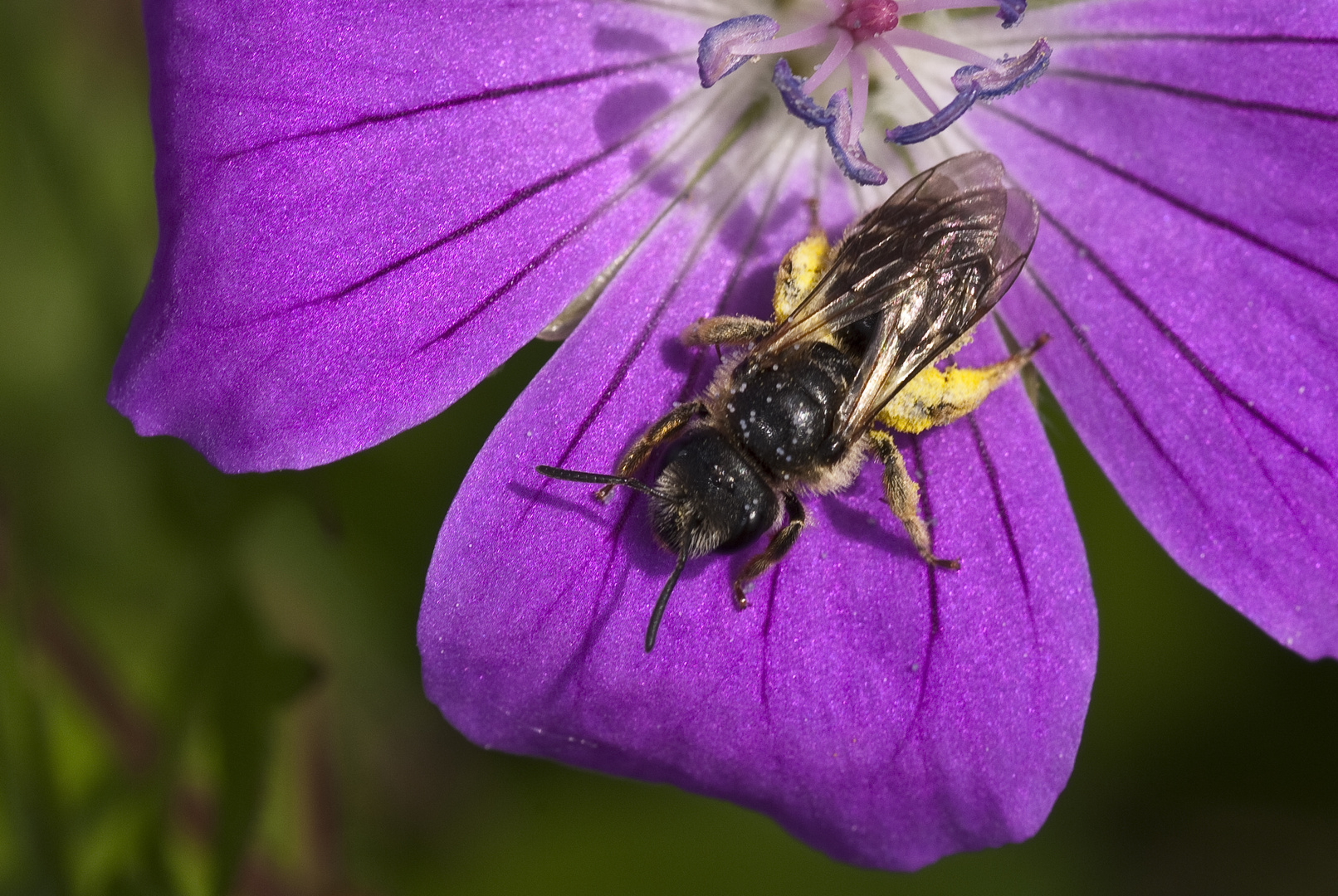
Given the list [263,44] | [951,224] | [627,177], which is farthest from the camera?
[627,177]

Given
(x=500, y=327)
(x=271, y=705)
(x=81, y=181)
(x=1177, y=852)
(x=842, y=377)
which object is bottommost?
(x=1177, y=852)

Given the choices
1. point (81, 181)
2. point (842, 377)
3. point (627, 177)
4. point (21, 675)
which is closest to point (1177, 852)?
point (842, 377)

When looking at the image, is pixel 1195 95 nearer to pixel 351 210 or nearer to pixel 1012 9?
pixel 1012 9

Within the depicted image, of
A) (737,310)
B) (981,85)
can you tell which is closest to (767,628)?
Result: (737,310)

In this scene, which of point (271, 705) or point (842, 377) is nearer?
point (842, 377)

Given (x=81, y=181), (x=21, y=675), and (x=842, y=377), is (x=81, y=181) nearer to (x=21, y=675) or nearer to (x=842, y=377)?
(x=21, y=675)

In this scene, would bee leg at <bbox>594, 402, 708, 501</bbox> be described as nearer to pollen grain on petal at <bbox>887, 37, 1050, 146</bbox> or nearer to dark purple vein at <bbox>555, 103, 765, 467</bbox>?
dark purple vein at <bbox>555, 103, 765, 467</bbox>

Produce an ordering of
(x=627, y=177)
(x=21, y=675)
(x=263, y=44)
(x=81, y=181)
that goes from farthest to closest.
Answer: (x=81, y=181) < (x=21, y=675) < (x=627, y=177) < (x=263, y=44)

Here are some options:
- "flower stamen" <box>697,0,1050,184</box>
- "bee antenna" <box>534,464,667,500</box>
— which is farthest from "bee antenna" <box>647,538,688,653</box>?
"flower stamen" <box>697,0,1050,184</box>
